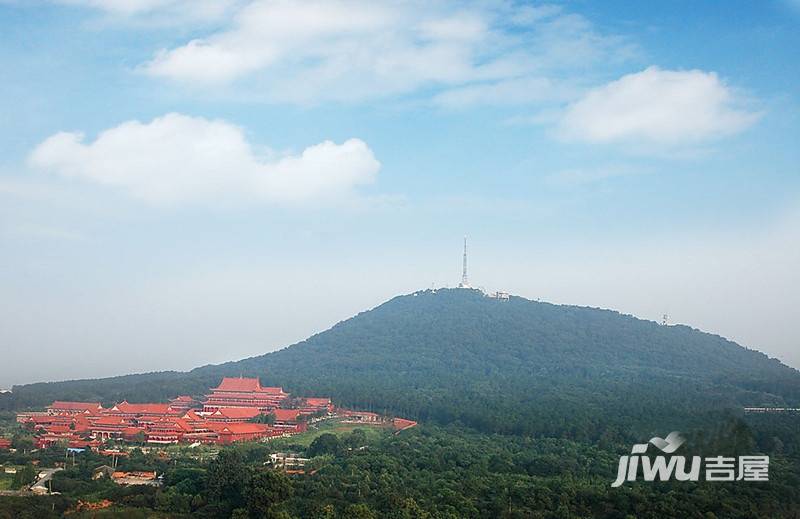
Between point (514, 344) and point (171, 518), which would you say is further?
point (514, 344)

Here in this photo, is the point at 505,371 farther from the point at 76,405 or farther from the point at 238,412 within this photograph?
the point at 76,405

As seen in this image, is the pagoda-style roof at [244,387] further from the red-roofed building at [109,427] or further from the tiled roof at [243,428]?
the red-roofed building at [109,427]

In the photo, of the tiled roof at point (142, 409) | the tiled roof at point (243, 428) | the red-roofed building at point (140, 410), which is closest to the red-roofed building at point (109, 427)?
the red-roofed building at point (140, 410)

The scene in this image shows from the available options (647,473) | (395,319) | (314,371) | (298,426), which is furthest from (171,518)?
(395,319)

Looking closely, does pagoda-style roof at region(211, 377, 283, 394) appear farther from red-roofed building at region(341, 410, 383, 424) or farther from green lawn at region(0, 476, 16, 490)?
green lawn at region(0, 476, 16, 490)

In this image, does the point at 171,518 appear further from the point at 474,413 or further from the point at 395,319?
the point at 395,319

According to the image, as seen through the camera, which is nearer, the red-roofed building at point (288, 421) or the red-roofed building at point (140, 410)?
the red-roofed building at point (288, 421)
